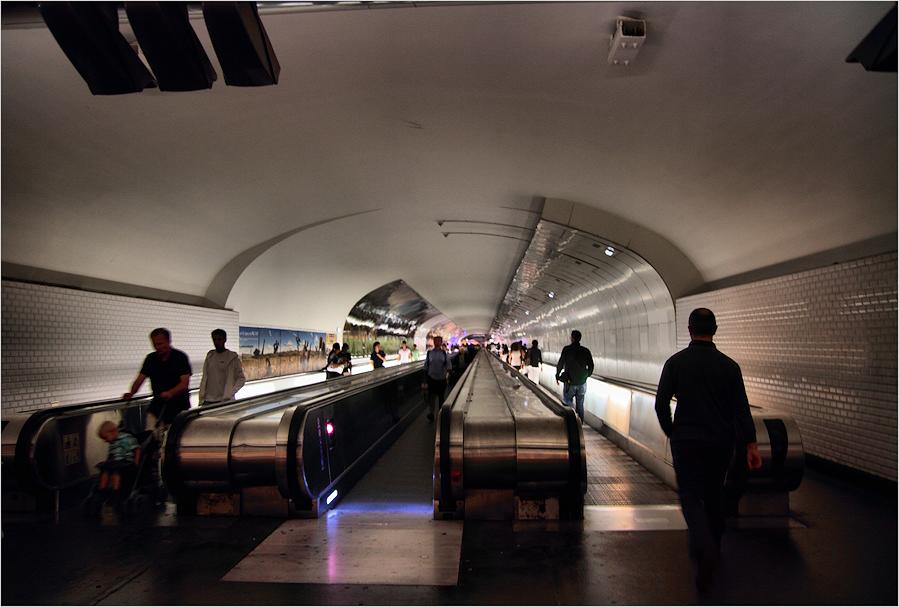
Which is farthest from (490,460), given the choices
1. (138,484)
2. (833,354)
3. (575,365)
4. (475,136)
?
(475,136)

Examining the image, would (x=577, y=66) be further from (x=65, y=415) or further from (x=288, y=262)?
(x=288, y=262)

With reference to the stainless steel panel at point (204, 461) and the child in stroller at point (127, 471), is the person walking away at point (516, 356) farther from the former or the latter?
the stainless steel panel at point (204, 461)

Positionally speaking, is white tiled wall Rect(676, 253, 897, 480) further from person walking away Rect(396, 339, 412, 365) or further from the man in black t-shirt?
person walking away Rect(396, 339, 412, 365)

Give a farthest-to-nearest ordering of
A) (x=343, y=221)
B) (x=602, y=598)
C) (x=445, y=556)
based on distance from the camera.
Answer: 1. (x=343, y=221)
2. (x=445, y=556)
3. (x=602, y=598)

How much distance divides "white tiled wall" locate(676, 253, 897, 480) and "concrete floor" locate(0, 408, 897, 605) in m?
0.93

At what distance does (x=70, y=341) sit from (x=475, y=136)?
7.21 m

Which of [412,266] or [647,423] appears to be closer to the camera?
[647,423]

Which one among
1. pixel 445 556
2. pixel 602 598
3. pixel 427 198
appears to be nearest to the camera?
pixel 602 598

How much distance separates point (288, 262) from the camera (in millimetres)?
13609

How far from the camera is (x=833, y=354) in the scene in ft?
18.8

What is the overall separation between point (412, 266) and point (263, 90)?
526 inches

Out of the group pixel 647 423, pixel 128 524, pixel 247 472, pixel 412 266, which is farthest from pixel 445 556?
pixel 412 266

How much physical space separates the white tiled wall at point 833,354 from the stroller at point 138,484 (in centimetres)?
759

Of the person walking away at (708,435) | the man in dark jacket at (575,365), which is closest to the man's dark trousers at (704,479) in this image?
the person walking away at (708,435)
